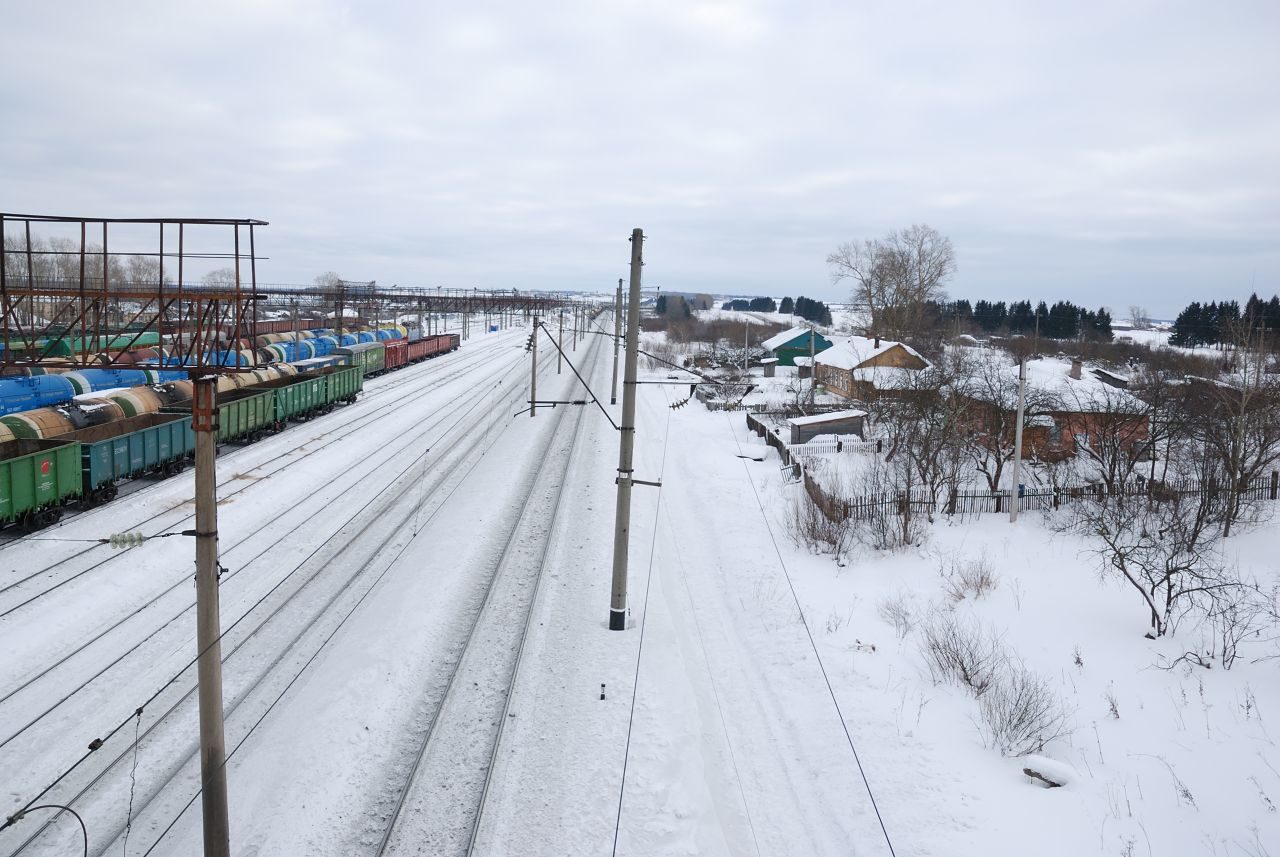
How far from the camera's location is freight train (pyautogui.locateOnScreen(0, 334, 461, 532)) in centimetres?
1869

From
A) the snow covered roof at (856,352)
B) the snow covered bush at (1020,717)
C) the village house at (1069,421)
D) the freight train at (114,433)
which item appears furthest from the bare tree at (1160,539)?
the snow covered roof at (856,352)

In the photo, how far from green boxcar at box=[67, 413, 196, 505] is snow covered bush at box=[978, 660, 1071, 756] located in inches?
750

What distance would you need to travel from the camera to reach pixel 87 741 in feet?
34.2

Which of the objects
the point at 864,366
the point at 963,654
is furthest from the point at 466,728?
the point at 864,366

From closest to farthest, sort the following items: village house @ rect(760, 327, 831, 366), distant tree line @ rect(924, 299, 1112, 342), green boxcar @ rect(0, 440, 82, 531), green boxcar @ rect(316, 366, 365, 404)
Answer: green boxcar @ rect(0, 440, 82, 531), green boxcar @ rect(316, 366, 365, 404), village house @ rect(760, 327, 831, 366), distant tree line @ rect(924, 299, 1112, 342)

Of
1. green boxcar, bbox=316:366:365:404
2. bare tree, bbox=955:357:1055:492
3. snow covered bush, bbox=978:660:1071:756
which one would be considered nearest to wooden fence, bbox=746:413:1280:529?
bare tree, bbox=955:357:1055:492

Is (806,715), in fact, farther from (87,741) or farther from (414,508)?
(414,508)

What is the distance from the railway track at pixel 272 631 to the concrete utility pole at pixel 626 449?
16.9 ft

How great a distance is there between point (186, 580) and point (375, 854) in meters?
10.2

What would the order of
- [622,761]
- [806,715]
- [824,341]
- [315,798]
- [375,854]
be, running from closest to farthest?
[375,854]
[315,798]
[622,761]
[806,715]
[824,341]

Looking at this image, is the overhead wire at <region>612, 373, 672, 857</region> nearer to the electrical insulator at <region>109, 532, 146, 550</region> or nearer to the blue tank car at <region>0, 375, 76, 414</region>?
the electrical insulator at <region>109, 532, 146, 550</region>

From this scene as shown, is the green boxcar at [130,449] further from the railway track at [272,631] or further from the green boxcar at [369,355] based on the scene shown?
the green boxcar at [369,355]

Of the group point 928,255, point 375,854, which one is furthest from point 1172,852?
point 928,255

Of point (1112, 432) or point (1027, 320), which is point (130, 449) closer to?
point (1112, 432)
